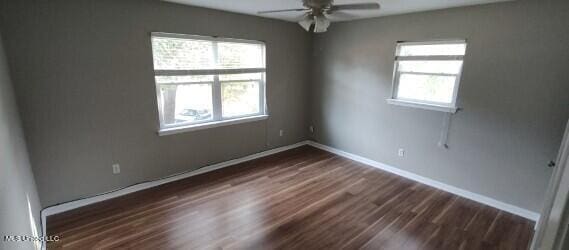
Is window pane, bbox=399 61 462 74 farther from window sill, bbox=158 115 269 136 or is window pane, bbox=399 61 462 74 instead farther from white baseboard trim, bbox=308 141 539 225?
window sill, bbox=158 115 269 136

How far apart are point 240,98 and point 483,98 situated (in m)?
3.23

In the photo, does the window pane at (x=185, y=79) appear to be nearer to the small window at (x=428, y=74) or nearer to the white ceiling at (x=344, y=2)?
the white ceiling at (x=344, y=2)

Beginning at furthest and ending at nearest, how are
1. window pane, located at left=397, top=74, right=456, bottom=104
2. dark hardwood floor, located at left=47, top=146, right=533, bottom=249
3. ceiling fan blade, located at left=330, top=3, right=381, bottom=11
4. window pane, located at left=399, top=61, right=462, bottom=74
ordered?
window pane, located at left=397, top=74, right=456, bottom=104 < window pane, located at left=399, top=61, right=462, bottom=74 < dark hardwood floor, located at left=47, top=146, right=533, bottom=249 < ceiling fan blade, located at left=330, top=3, right=381, bottom=11

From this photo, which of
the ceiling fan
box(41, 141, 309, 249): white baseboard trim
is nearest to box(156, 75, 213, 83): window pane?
box(41, 141, 309, 249): white baseboard trim

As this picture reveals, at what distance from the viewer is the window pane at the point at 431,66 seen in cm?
328

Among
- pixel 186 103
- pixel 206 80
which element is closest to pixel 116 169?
pixel 186 103

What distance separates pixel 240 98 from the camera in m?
4.20

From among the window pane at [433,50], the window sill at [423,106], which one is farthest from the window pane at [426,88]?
the window pane at [433,50]

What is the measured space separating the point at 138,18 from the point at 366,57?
10.4 ft

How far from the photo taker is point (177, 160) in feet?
12.0

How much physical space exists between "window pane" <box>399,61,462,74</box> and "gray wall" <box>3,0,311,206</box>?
2386 mm

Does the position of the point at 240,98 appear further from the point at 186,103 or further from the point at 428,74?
the point at 428,74

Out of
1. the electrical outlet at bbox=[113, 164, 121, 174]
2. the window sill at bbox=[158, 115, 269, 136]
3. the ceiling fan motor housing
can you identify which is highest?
the ceiling fan motor housing

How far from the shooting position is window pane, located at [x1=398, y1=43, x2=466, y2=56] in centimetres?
322
